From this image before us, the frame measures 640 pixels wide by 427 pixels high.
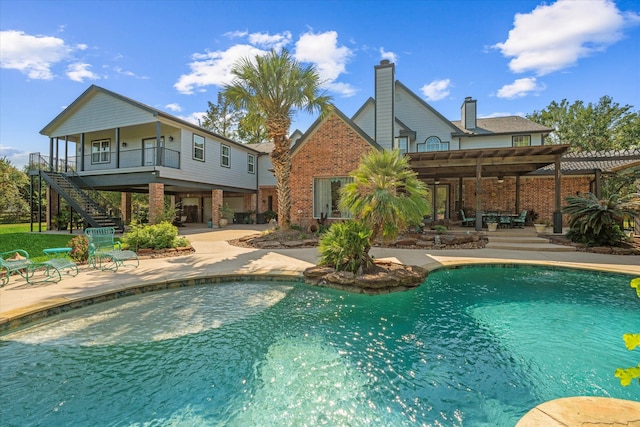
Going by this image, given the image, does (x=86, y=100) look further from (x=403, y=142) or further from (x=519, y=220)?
(x=519, y=220)

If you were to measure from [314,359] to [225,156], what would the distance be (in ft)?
62.0

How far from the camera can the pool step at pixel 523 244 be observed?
34.1 ft

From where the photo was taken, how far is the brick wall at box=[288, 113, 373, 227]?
1427 centimetres

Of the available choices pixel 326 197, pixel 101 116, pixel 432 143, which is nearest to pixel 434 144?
pixel 432 143

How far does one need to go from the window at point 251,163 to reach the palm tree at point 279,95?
10593 mm

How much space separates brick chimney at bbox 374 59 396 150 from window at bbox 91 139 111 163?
613 inches

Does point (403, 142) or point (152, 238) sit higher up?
point (403, 142)

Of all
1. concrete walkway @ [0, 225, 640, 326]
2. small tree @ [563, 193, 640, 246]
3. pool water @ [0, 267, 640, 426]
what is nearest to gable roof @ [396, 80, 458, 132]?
small tree @ [563, 193, 640, 246]

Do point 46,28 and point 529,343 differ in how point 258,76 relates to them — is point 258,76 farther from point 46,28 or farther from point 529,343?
point 529,343

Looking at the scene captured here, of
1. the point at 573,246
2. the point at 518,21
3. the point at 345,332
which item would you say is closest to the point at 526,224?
the point at 573,246

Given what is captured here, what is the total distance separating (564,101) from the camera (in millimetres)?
31750

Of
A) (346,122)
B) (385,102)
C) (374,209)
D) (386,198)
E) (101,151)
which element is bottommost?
(374,209)

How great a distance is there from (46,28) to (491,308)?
1431cm

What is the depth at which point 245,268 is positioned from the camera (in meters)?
7.66
